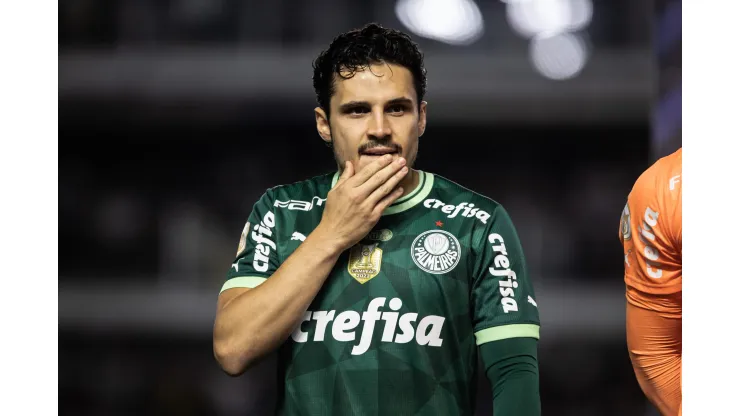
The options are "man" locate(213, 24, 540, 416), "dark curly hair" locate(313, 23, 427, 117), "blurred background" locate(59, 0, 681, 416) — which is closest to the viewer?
"man" locate(213, 24, 540, 416)

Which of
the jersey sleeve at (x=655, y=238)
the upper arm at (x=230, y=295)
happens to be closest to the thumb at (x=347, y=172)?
the upper arm at (x=230, y=295)

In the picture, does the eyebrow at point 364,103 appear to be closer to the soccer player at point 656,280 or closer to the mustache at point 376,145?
the mustache at point 376,145

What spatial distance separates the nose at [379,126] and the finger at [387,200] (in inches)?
4.7

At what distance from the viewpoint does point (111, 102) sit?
2.07 m

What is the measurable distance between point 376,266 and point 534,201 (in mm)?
511

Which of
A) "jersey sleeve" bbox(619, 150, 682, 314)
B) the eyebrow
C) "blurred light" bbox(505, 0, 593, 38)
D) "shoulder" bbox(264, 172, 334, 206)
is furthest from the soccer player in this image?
"shoulder" bbox(264, 172, 334, 206)

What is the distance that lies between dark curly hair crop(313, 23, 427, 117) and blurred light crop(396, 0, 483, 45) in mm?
112

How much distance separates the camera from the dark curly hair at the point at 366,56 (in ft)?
5.61

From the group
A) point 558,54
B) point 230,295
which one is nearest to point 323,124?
point 230,295

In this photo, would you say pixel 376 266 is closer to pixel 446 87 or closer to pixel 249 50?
pixel 446 87

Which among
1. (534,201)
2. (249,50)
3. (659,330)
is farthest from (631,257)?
(249,50)

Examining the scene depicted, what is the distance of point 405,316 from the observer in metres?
1.66

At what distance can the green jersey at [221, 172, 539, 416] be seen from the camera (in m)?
1.65

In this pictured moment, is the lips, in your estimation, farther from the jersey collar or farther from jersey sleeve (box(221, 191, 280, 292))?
jersey sleeve (box(221, 191, 280, 292))
